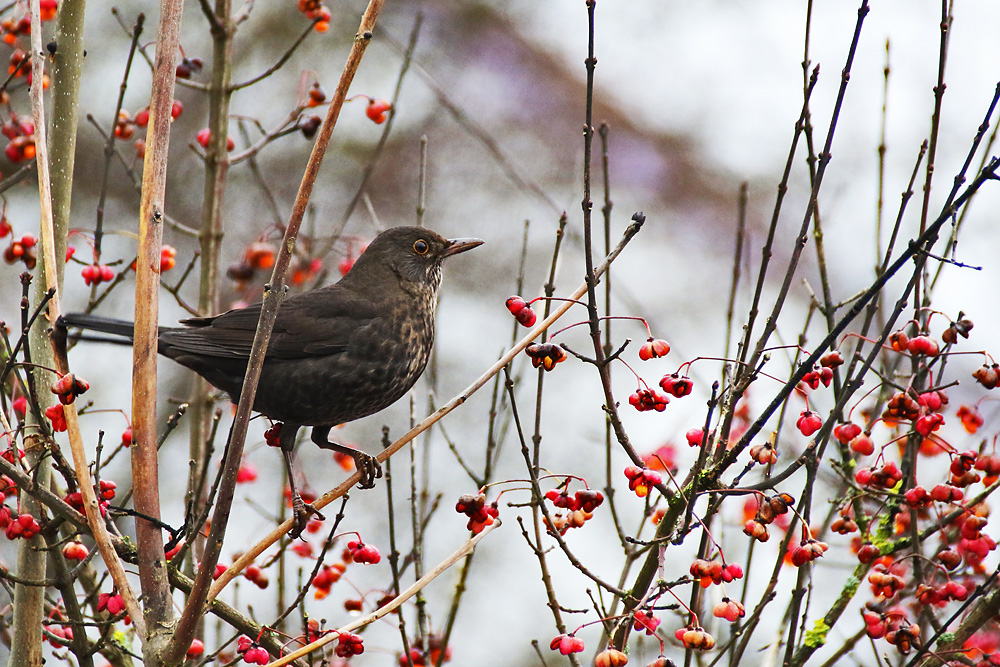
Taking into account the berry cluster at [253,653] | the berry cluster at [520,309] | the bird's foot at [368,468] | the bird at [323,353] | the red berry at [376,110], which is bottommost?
the berry cluster at [253,653]

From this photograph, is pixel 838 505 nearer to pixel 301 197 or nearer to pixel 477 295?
pixel 301 197

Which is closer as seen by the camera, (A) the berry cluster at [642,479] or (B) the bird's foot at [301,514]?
(A) the berry cluster at [642,479]

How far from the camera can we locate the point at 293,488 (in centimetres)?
333

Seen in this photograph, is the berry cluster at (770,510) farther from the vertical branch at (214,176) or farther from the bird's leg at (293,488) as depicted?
the vertical branch at (214,176)

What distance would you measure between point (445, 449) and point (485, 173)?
3.00 m

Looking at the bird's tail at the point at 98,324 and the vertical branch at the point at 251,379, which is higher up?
the bird's tail at the point at 98,324

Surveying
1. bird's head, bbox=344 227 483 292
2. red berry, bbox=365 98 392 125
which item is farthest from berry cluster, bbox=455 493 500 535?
red berry, bbox=365 98 392 125

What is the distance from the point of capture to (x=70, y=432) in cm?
219

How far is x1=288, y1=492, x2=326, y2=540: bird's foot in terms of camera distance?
286 cm

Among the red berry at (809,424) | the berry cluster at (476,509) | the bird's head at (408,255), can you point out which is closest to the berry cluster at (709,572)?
the red berry at (809,424)

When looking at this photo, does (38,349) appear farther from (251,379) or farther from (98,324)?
(251,379)

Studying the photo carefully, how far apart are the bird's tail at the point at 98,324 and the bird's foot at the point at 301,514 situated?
77cm

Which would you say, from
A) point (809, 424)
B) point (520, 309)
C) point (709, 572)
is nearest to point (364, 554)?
point (520, 309)

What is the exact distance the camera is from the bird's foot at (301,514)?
2.86m
